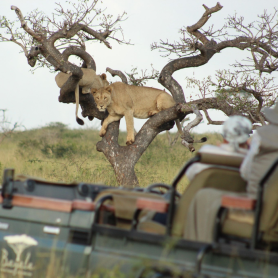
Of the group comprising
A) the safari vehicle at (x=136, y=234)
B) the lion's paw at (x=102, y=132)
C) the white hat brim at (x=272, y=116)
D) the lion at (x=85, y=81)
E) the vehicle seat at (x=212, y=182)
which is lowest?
the safari vehicle at (x=136, y=234)

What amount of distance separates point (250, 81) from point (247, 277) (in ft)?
17.8

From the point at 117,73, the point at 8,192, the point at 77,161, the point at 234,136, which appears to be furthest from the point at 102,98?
the point at 234,136

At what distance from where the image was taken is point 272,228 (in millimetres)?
2018

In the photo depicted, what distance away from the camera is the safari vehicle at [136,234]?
6.45 feet

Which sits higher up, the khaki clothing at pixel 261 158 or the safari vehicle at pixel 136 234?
the khaki clothing at pixel 261 158

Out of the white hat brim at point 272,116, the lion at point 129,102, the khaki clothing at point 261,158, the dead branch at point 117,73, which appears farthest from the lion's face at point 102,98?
the khaki clothing at point 261,158

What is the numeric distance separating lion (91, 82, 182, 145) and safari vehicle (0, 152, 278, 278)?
15.8 ft

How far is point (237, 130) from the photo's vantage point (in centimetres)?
240

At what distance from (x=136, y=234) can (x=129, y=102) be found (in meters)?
5.62

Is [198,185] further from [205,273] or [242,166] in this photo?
[205,273]

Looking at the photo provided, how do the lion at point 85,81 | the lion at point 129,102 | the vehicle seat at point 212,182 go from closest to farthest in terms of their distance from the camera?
the vehicle seat at point 212,182, the lion at point 85,81, the lion at point 129,102

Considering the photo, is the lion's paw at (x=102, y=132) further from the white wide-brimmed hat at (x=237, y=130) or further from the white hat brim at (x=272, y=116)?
the white hat brim at (x=272, y=116)

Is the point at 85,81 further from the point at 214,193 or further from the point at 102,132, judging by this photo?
the point at 214,193

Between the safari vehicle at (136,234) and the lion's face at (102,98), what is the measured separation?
15.6ft
